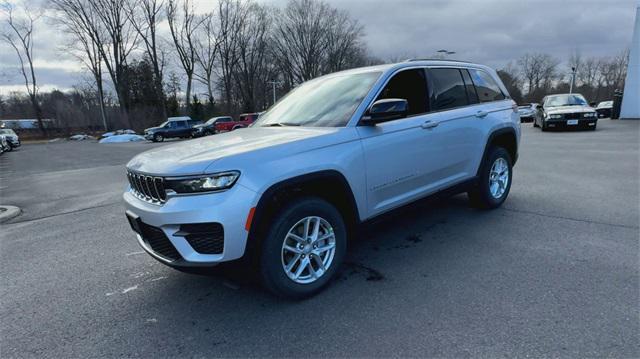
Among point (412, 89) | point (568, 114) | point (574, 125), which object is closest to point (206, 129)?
point (568, 114)

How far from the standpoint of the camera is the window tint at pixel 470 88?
14.3 ft

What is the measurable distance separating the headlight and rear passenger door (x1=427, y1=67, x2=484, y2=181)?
2.34m

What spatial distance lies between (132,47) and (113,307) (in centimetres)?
4523

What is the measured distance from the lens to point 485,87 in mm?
4676

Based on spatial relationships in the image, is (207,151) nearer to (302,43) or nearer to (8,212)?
(8,212)

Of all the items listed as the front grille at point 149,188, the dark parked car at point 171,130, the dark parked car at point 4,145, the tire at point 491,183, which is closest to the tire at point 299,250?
the front grille at point 149,188

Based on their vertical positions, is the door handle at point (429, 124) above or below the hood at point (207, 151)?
above

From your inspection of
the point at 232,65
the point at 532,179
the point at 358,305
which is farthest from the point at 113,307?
the point at 232,65

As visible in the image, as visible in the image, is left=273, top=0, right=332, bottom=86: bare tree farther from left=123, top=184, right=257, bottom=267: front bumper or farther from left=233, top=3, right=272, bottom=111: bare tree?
left=123, top=184, right=257, bottom=267: front bumper

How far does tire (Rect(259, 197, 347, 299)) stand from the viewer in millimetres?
2527

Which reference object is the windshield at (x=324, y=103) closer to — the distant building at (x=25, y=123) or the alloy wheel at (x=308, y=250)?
the alloy wheel at (x=308, y=250)

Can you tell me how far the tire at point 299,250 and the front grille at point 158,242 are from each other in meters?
0.63

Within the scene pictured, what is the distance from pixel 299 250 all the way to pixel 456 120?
2.45 m

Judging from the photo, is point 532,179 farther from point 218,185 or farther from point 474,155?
point 218,185
